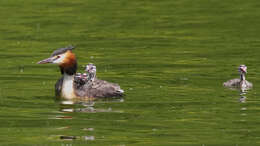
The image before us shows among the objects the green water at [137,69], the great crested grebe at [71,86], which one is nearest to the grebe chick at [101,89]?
the great crested grebe at [71,86]

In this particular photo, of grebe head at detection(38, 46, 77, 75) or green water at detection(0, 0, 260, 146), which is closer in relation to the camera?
green water at detection(0, 0, 260, 146)

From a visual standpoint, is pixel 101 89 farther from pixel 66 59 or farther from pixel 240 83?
pixel 240 83

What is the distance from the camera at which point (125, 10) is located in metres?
38.0

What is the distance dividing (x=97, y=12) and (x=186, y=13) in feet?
12.1

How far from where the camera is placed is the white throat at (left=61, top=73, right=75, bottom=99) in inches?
727

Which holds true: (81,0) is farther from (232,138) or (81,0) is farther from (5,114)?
(232,138)

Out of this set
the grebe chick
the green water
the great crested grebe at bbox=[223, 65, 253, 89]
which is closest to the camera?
the green water

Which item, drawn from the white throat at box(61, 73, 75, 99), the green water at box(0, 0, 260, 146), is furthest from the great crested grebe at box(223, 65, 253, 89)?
the white throat at box(61, 73, 75, 99)

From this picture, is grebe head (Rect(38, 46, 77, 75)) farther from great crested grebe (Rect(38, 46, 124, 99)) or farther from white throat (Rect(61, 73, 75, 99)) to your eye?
white throat (Rect(61, 73, 75, 99))

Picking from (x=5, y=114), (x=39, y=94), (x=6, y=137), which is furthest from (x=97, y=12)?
(x=6, y=137)

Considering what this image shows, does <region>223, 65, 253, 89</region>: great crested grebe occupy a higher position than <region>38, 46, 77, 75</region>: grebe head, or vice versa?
<region>38, 46, 77, 75</region>: grebe head

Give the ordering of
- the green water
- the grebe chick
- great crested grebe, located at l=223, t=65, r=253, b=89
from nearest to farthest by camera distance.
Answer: the green water < the grebe chick < great crested grebe, located at l=223, t=65, r=253, b=89

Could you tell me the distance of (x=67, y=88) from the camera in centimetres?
1848

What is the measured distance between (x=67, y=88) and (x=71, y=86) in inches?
4.6
